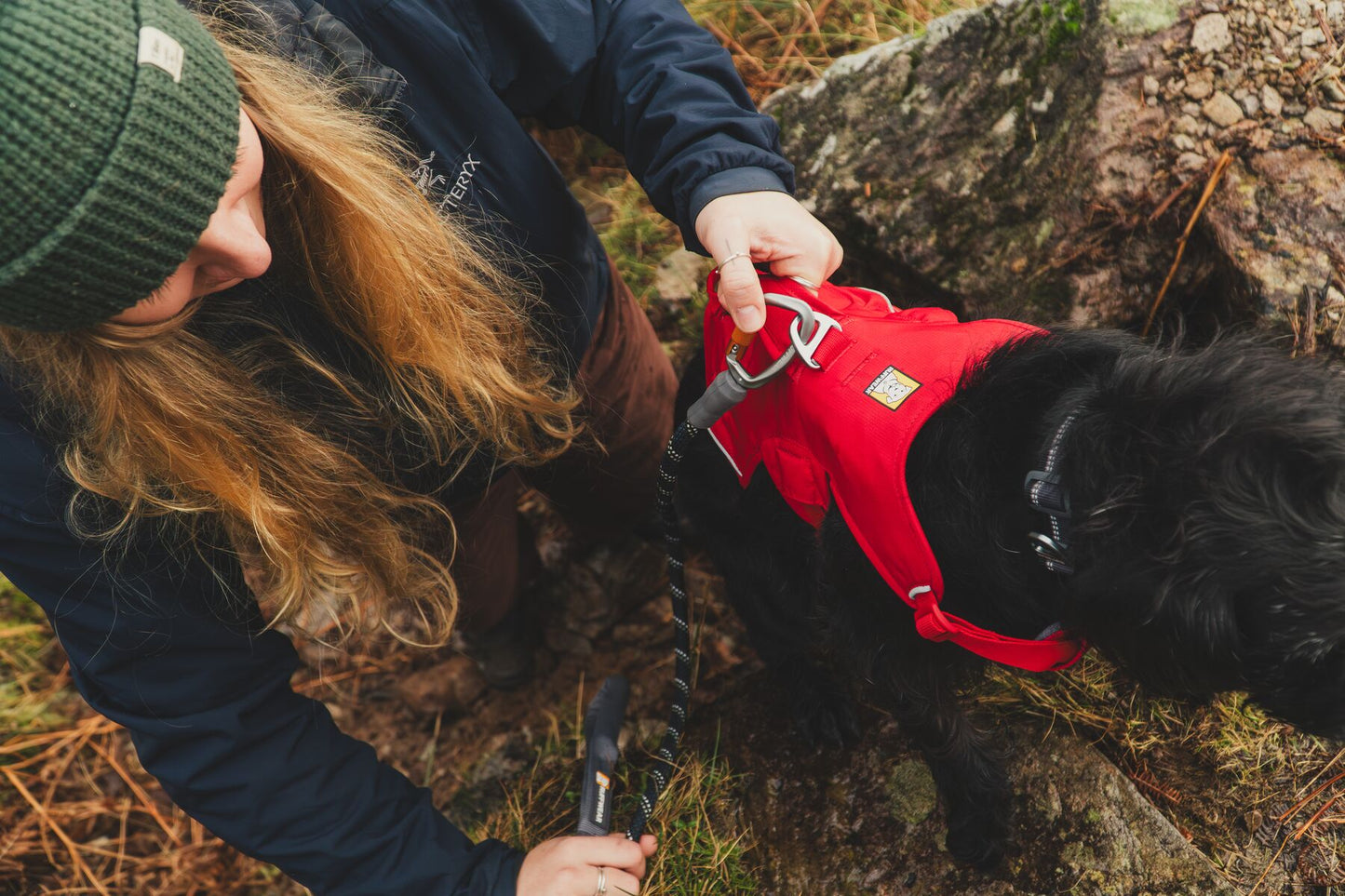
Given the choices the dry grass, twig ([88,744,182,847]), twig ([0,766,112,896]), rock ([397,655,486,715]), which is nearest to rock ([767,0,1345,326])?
the dry grass

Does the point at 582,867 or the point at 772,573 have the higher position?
the point at 772,573

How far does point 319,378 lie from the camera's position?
168cm

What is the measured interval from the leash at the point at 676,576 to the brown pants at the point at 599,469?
414 millimetres

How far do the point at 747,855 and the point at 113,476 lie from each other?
176cm

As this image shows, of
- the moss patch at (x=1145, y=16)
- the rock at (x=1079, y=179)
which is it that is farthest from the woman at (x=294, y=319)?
the moss patch at (x=1145, y=16)

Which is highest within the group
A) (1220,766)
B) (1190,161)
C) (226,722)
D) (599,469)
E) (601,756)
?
(1190,161)

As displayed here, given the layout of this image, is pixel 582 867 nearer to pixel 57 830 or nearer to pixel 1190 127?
pixel 57 830

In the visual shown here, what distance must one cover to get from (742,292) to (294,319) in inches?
36.1

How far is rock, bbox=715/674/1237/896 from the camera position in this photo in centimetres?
171

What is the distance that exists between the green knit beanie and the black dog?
1.24 m

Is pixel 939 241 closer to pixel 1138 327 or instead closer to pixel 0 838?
pixel 1138 327

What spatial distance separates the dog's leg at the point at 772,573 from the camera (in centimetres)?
193

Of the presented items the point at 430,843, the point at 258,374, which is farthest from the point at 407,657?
the point at 258,374

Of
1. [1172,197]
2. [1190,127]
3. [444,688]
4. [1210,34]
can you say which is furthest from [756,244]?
[444,688]
